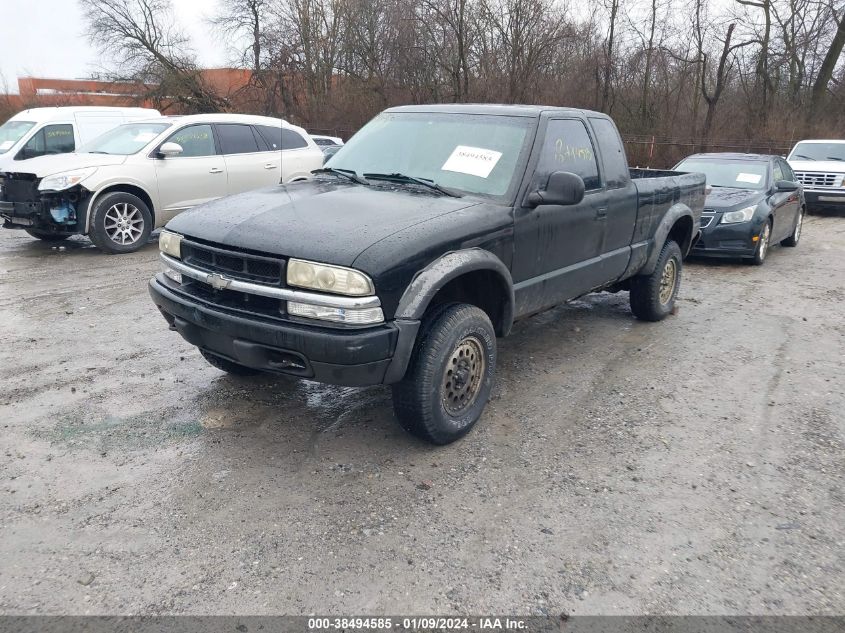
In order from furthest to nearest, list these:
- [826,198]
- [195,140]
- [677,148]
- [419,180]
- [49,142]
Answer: [677,148] → [826,198] → [49,142] → [195,140] → [419,180]

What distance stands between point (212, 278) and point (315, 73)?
3143 cm

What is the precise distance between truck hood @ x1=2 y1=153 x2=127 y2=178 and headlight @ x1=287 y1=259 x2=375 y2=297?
22.6ft

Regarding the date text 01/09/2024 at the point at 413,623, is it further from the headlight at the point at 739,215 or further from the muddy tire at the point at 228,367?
the headlight at the point at 739,215

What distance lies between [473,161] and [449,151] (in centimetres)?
22

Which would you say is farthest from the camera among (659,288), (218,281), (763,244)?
(763,244)

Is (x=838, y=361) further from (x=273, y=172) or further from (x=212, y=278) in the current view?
(x=273, y=172)

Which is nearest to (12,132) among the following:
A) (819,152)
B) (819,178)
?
(819,178)

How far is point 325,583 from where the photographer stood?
2684 mm

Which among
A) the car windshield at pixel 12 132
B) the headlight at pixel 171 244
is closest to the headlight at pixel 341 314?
the headlight at pixel 171 244

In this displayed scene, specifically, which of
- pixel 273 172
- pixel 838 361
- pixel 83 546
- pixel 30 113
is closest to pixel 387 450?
pixel 83 546

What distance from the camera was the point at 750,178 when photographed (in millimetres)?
9812

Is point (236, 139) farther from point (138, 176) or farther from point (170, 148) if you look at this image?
point (138, 176)

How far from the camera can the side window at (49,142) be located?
11.3m

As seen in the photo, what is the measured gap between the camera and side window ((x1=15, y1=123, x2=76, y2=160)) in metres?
11.3
